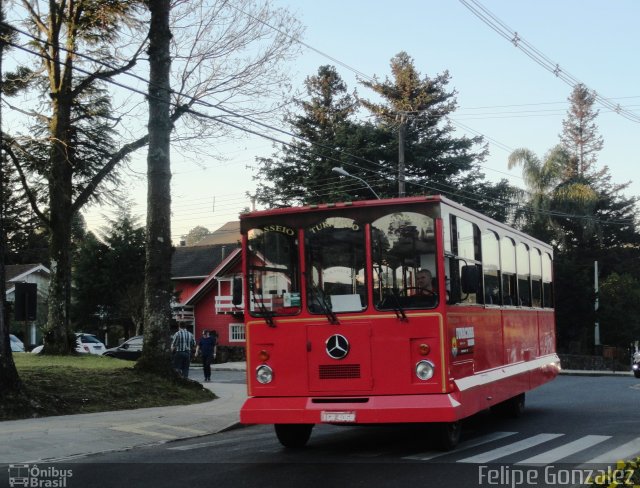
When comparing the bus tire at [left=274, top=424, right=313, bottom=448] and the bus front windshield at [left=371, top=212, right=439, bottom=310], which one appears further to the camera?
the bus tire at [left=274, top=424, right=313, bottom=448]

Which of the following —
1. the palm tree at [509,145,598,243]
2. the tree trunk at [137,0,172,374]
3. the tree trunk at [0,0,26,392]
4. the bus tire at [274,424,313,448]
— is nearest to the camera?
the bus tire at [274,424,313,448]

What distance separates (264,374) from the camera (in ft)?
36.6

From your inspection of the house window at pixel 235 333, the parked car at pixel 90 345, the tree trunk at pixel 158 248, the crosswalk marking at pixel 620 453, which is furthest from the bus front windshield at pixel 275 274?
the house window at pixel 235 333

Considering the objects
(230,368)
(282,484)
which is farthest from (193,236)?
(282,484)

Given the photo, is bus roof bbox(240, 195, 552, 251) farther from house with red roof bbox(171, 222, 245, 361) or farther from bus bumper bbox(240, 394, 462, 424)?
house with red roof bbox(171, 222, 245, 361)

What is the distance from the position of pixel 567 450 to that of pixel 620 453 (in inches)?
25.8

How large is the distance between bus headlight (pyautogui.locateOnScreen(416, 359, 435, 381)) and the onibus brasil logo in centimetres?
423

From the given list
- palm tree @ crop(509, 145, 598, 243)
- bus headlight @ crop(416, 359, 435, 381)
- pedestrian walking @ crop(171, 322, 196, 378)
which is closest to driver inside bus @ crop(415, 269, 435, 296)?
bus headlight @ crop(416, 359, 435, 381)

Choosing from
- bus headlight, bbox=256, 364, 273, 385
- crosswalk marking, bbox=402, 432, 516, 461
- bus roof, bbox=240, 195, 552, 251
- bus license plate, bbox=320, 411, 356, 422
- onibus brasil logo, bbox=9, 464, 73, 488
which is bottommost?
crosswalk marking, bbox=402, 432, 516, 461

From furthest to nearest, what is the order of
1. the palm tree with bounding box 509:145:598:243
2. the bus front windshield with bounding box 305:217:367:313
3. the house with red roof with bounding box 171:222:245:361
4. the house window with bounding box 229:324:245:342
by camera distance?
the palm tree with bounding box 509:145:598:243
the house window with bounding box 229:324:245:342
the house with red roof with bounding box 171:222:245:361
the bus front windshield with bounding box 305:217:367:313

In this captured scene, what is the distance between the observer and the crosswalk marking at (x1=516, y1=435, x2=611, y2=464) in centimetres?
1007

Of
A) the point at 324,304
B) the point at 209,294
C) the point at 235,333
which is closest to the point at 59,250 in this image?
the point at 324,304

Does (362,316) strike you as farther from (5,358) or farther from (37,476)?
(5,358)

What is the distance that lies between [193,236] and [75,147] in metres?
123
